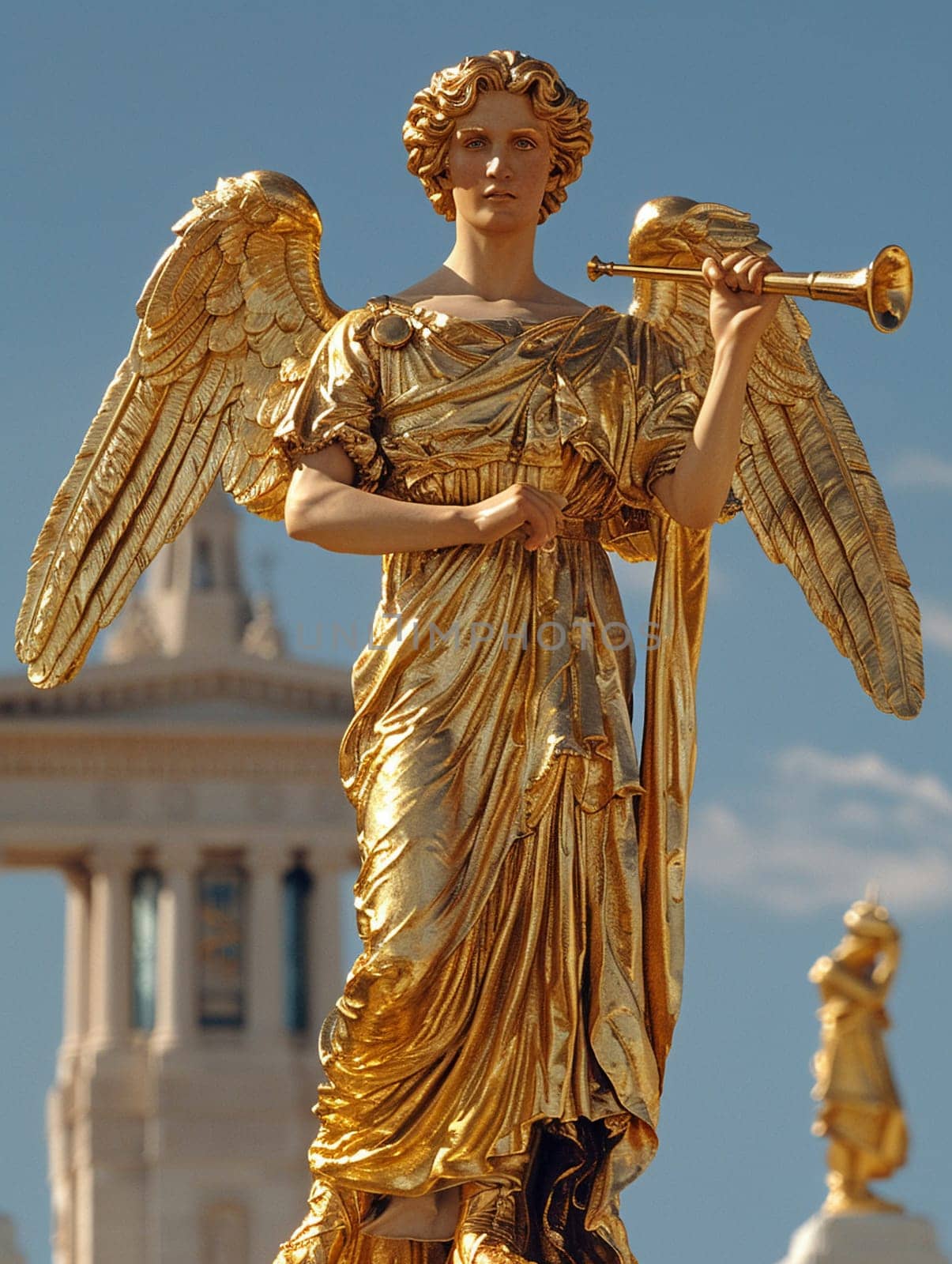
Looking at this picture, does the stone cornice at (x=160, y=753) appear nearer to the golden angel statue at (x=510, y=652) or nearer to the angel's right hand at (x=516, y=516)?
the golden angel statue at (x=510, y=652)

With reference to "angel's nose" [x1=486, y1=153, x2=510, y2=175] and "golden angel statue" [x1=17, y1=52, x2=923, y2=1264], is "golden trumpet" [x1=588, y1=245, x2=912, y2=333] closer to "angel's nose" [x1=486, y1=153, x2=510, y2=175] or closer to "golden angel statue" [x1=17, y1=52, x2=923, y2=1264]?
"golden angel statue" [x1=17, y1=52, x2=923, y2=1264]

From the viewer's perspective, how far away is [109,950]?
59375 mm

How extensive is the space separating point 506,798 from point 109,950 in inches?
2053

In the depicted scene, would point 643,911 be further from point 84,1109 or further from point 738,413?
point 84,1109

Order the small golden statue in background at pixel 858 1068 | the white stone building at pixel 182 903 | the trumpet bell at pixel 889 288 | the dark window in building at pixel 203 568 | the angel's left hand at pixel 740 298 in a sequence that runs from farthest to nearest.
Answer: the dark window in building at pixel 203 568
the white stone building at pixel 182 903
the small golden statue in background at pixel 858 1068
the angel's left hand at pixel 740 298
the trumpet bell at pixel 889 288

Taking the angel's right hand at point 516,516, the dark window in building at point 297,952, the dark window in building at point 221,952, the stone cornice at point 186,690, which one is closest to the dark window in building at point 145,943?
the dark window in building at point 221,952

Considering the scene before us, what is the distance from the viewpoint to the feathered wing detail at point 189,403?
8164 mm

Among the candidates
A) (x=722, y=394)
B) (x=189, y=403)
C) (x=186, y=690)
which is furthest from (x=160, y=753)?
(x=722, y=394)

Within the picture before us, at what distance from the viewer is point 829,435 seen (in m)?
8.23

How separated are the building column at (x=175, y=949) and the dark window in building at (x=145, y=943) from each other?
9 cm

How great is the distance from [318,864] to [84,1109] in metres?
4.68

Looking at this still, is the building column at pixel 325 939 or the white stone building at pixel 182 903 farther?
the building column at pixel 325 939

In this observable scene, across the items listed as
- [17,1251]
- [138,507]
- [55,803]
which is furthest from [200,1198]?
[138,507]

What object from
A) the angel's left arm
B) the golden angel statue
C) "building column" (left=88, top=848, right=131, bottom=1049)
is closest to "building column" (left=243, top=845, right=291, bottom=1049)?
"building column" (left=88, top=848, right=131, bottom=1049)
